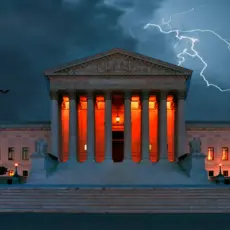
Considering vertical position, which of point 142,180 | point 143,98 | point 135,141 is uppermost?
point 143,98

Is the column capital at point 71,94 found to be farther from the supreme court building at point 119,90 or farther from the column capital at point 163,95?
the column capital at point 163,95

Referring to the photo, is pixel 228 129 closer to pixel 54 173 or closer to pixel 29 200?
pixel 54 173

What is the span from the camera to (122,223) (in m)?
25.0

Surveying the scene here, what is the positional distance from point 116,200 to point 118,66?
1187 inches

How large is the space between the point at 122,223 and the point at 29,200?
9.24 m

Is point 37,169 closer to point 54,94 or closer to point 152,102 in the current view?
point 54,94

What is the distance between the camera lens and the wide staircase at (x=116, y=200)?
102 ft

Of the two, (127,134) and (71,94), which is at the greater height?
(71,94)

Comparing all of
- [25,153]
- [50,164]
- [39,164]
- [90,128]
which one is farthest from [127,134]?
[25,153]

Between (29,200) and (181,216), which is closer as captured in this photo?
(181,216)

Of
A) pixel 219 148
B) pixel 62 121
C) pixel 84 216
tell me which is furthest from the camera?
pixel 219 148

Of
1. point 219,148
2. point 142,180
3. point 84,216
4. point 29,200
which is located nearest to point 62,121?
point 142,180

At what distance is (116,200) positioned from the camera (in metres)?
31.6

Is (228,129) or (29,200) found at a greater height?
(228,129)
